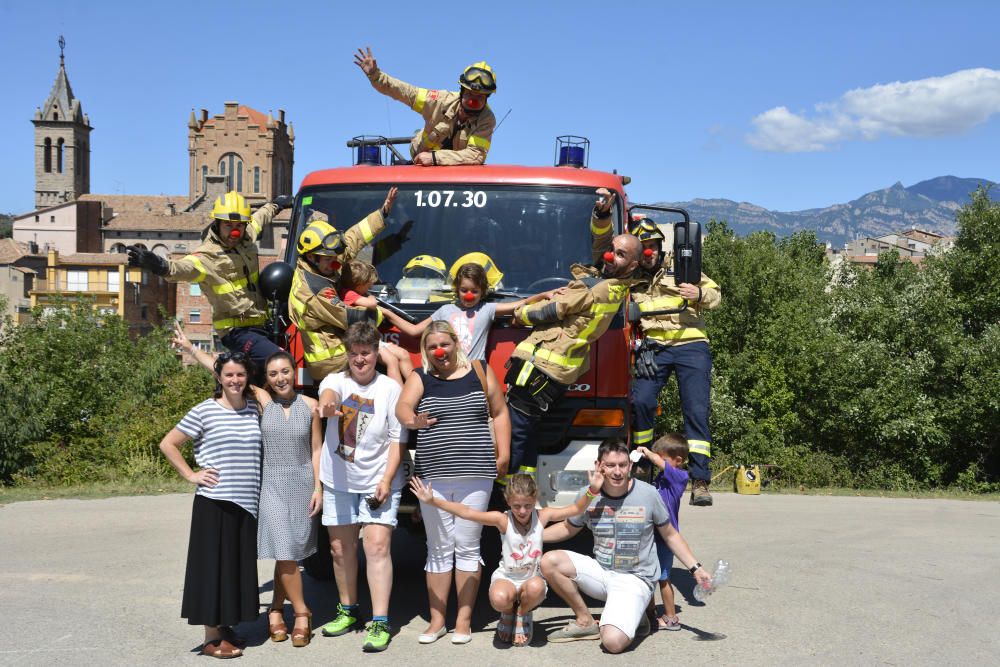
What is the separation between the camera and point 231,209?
6273mm

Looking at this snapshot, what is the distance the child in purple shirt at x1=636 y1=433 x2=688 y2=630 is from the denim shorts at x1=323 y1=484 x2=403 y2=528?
1.56 m

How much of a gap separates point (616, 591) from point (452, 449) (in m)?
1.23

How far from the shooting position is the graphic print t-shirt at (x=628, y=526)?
214 inches

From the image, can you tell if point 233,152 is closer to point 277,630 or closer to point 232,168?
point 232,168

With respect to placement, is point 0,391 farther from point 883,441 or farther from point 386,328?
point 883,441

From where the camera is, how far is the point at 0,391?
19.8 meters

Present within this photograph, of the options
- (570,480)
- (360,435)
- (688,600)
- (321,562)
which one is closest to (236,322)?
(360,435)

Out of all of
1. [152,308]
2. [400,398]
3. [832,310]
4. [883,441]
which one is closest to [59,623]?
[400,398]

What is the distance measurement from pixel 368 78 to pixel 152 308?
256 feet

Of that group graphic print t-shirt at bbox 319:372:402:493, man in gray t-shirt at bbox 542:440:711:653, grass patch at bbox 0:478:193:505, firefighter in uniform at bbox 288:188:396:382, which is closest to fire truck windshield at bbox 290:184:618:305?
firefighter in uniform at bbox 288:188:396:382

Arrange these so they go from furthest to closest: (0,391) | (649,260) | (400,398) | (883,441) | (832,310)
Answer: (832,310) → (883,441) → (0,391) → (649,260) → (400,398)

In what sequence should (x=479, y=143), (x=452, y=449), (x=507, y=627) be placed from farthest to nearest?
(x=479, y=143)
(x=507, y=627)
(x=452, y=449)

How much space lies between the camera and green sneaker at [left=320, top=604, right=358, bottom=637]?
18.2 ft

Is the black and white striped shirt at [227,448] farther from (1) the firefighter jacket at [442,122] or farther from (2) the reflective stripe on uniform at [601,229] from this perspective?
(1) the firefighter jacket at [442,122]
